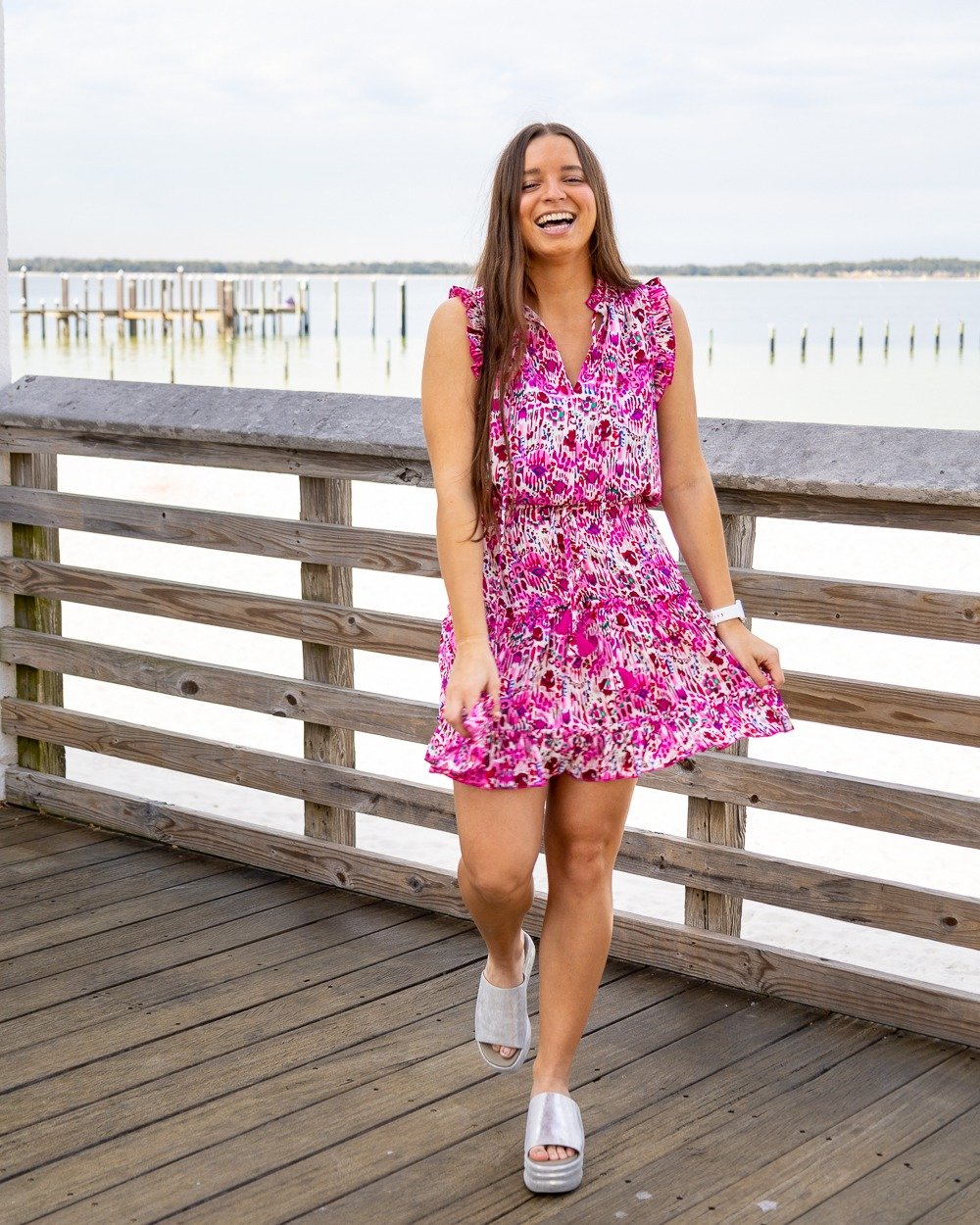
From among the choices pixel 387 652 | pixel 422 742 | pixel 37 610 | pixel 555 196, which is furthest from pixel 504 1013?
pixel 37 610

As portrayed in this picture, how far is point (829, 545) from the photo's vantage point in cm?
1384

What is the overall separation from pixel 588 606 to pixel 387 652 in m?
1.18

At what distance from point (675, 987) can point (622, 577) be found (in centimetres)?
105

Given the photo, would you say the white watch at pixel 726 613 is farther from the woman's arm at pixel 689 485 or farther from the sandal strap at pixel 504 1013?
the sandal strap at pixel 504 1013

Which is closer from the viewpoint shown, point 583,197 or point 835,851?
point 583,197

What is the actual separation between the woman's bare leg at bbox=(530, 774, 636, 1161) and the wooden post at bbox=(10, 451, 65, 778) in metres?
2.05

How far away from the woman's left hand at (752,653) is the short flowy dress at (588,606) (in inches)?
0.5

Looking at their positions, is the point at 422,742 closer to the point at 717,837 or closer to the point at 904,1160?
the point at 717,837

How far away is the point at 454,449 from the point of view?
2020mm

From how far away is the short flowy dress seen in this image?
2008mm

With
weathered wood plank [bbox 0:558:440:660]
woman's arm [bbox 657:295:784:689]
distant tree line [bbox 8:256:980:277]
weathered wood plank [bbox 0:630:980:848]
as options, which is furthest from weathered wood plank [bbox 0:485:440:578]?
distant tree line [bbox 8:256:980:277]

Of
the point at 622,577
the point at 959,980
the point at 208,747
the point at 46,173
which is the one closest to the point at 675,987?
the point at 622,577

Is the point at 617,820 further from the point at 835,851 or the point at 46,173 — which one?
the point at 46,173

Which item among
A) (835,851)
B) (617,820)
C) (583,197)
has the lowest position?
(835,851)
